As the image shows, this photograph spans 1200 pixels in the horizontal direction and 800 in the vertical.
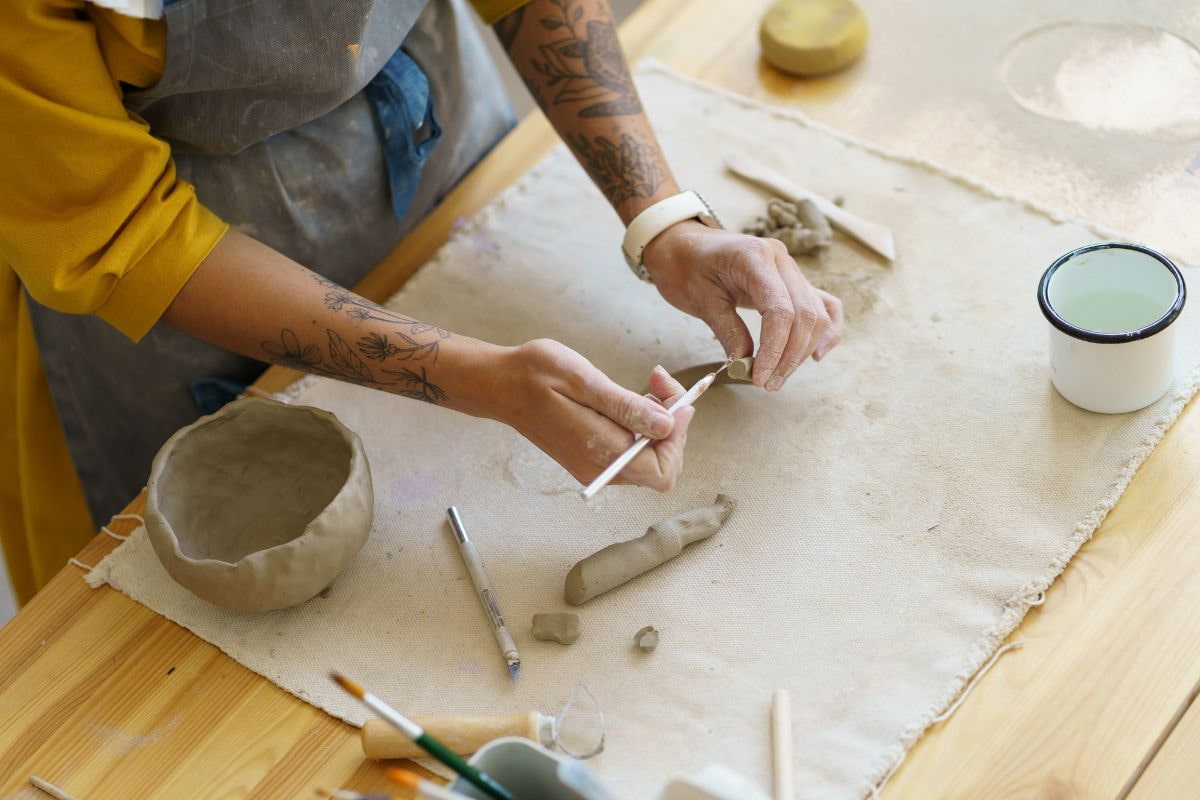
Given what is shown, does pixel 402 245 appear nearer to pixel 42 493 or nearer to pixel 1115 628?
pixel 42 493

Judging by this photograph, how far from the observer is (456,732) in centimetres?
91

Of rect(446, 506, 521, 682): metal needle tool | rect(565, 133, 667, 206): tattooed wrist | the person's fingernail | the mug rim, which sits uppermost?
the mug rim

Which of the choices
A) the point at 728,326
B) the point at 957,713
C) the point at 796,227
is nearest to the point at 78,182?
the point at 728,326

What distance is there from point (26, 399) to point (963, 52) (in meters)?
1.19

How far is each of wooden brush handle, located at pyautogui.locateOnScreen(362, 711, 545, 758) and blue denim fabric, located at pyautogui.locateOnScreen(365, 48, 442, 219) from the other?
0.65 m

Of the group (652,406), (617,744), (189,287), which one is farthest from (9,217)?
(617,744)

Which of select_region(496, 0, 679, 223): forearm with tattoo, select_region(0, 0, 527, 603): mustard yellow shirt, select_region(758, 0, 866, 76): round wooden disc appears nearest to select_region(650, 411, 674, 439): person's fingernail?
select_region(496, 0, 679, 223): forearm with tattoo

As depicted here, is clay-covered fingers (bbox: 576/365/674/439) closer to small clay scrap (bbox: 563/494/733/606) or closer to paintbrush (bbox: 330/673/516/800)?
small clay scrap (bbox: 563/494/733/606)

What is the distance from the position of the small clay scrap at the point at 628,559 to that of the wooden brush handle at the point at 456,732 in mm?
129

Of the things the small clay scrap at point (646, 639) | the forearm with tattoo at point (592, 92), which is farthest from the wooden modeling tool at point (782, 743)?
the forearm with tattoo at point (592, 92)

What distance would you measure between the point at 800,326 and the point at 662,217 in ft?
0.68

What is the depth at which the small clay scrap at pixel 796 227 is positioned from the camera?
1239 millimetres

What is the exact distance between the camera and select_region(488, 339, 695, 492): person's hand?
0.96 meters

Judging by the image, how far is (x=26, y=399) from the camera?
129cm
